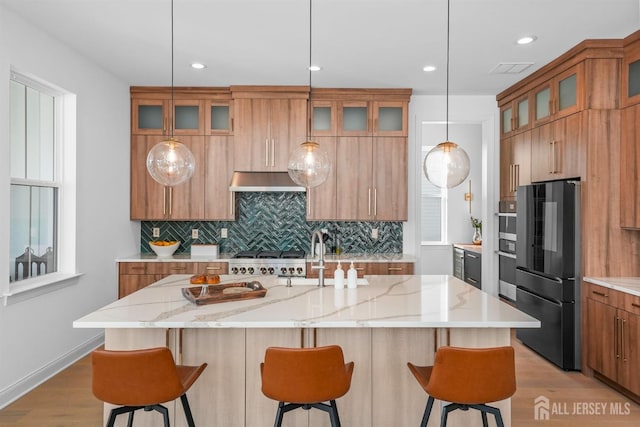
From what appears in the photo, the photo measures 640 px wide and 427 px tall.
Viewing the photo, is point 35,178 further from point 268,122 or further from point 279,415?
point 279,415

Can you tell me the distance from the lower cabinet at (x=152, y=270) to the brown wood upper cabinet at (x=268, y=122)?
1.27 m

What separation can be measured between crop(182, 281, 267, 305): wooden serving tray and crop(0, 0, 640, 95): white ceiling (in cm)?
192

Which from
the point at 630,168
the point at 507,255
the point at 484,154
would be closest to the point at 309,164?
the point at 630,168

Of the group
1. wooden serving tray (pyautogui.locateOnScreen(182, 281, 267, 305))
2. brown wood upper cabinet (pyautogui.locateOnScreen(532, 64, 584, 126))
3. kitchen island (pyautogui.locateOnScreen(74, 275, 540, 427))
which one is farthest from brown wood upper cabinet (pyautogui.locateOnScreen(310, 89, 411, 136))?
kitchen island (pyautogui.locateOnScreen(74, 275, 540, 427))

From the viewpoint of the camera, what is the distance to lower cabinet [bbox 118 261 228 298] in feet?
15.7

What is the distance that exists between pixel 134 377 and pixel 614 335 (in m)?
3.29

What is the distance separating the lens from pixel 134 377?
6.15 feet

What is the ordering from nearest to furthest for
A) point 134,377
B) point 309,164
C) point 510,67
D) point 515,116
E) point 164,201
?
point 134,377
point 309,164
point 510,67
point 515,116
point 164,201

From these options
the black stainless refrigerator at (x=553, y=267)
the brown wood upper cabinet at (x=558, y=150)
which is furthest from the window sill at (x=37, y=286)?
the brown wood upper cabinet at (x=558, y=150)

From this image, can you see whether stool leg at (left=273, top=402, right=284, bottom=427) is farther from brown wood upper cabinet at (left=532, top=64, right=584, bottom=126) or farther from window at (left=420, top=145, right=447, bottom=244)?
window at (left=420, top=145, right=447, bottom=244)

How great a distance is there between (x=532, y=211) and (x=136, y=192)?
4.20m

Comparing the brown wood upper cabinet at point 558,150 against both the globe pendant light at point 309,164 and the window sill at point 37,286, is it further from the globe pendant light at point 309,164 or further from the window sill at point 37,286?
the window sill at point 37,286

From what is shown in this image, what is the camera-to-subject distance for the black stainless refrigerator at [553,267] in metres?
3.67

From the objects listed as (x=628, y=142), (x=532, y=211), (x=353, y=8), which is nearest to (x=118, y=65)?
(x=353, y=8)
